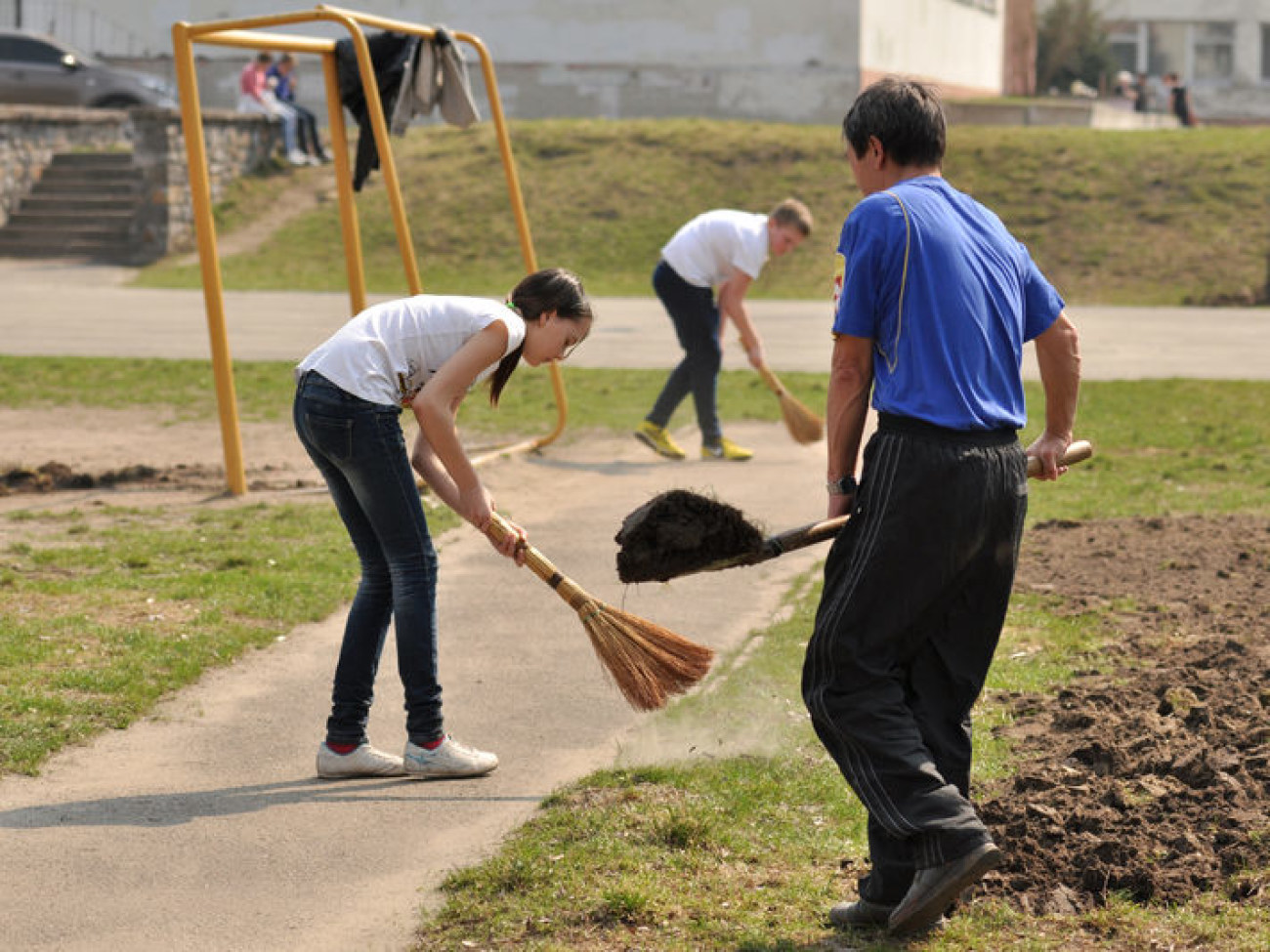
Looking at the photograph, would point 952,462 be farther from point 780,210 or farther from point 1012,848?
point 780,210

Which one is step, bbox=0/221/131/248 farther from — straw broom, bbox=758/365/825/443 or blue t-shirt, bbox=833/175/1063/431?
blue t-shirt, bbox=833/175/1063/431

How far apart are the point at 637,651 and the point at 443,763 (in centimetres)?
75

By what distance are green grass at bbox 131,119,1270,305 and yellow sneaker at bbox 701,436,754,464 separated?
12.2 m

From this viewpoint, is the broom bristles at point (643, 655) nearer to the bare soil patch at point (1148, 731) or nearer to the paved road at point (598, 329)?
the bare soil patch at point (1148, 731)

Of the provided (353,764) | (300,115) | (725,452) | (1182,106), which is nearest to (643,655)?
(353,764)

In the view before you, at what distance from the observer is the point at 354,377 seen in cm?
502

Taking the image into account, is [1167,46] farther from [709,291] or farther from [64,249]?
[709,291]

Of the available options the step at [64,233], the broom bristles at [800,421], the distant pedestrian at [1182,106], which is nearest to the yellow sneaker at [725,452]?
the broom bristles at [800,421]

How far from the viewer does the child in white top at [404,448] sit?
4.91m

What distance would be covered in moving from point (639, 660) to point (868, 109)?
1.88 metres

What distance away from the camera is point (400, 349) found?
5055 millimetres

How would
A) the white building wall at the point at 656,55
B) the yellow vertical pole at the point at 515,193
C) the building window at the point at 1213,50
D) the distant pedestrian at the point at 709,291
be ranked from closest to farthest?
1. the distant pedestrian at the point at 709,291
2. the yellow vertical pole at the point at 515,193
3. the white building wall at the point at 656,55
4. the building window at the point at 1213,50

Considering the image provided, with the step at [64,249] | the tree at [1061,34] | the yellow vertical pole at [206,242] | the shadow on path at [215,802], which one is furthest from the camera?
the tree at [1061,34]

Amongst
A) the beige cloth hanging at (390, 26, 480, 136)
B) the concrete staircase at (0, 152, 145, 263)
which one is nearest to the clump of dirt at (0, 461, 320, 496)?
the beige cloth hanging at (390, 26, 480, 136)
